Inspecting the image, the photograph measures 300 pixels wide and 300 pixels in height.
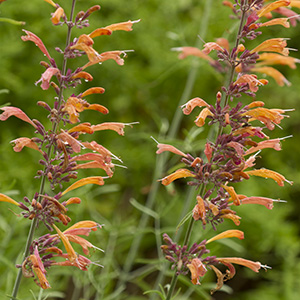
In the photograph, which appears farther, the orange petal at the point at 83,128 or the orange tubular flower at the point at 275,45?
the orange tubular flower at the point at 275,45

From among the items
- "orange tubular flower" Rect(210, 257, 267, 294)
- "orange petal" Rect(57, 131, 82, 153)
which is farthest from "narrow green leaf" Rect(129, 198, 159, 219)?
"orange petal" Rect(57, 131, 82, 153)

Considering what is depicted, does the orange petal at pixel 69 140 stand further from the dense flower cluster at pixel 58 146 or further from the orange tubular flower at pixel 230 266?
the orange tubular flower at pixel 230 266

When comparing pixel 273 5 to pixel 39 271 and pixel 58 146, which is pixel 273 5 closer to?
pixel 58 146

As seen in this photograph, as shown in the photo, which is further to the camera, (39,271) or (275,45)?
(275,45)

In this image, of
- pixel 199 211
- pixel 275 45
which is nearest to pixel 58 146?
pixel 199 211

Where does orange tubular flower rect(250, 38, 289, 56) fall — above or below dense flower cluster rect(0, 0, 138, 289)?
above

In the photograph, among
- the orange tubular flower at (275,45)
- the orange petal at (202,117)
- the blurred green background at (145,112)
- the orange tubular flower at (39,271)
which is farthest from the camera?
the blurred green background at (145,112)

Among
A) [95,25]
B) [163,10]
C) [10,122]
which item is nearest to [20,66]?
[10,122]

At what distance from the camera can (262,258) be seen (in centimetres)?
455

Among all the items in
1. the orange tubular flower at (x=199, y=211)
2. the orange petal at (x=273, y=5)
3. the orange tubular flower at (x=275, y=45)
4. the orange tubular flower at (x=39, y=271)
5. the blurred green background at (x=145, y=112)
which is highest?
the orange petal at (x=273, y=5)

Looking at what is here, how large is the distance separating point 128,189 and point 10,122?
148cm

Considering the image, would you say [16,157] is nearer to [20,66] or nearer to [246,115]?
[20,66]

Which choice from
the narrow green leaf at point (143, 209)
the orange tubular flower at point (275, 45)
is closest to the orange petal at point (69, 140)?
the orange tubular flower at point (275, 45)

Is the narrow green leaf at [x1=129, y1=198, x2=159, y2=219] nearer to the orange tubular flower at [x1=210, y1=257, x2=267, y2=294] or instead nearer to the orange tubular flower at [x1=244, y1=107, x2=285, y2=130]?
the orange tubular flower at [x1=210, y1=257, x2=267, y2=294]
